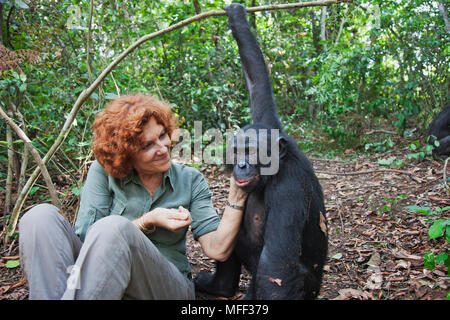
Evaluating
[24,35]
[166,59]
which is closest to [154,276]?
[24,35]

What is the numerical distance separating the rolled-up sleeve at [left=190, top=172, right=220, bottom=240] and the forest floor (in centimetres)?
92

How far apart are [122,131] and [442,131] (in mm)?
7449

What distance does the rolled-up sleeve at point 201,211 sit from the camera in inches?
117

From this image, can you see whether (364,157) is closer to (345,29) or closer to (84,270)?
(345,29)

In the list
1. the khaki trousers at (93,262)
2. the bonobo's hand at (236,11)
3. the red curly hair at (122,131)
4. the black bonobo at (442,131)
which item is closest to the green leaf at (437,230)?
the khaki trousers at (93,262)

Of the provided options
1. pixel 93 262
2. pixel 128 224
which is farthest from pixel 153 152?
pixel 93 262

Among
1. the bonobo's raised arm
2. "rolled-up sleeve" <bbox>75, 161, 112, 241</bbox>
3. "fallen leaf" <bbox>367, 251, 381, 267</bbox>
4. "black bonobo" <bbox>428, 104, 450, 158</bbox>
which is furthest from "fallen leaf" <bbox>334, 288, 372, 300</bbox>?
"black bonobo" <bbox>428, 104, 450, 158</bbox>

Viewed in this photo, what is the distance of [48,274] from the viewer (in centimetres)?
226

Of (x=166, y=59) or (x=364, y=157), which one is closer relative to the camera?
(x=166, y=59)

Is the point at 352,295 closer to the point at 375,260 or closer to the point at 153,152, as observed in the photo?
the point at 375,260

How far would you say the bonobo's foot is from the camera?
344 centimetres

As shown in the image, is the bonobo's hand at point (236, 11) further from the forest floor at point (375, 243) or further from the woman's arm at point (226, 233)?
the forest floor at point (375, 243)
